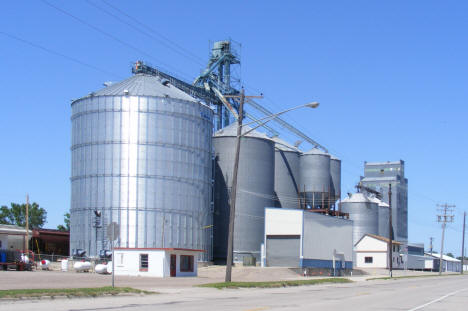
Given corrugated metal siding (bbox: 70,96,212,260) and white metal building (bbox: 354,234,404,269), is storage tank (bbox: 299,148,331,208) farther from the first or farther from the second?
corrugated metal siding (bbox: 70,96,212,260)

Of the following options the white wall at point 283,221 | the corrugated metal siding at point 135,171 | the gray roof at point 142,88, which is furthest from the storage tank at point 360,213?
the gray roof at point 142,88

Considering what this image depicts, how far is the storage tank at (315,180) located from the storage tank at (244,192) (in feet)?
38.3

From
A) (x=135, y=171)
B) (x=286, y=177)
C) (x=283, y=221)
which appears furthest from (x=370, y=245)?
(x=135, y=171)

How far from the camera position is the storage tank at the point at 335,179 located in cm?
9644

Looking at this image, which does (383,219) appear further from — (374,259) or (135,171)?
(135,171)

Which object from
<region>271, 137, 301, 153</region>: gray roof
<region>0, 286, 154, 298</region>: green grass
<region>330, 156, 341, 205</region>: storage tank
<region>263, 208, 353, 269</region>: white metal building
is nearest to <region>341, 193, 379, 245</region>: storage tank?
<region>330, 156, 341, 205</region>: storage tank

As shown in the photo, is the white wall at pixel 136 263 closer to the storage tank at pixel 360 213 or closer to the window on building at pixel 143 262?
the window on building at pixel 143 262

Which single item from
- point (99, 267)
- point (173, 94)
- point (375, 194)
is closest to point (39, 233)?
point (173, 94)

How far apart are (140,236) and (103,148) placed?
32.7ft

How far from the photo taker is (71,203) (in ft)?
222

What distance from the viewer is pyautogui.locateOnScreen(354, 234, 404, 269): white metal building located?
106m

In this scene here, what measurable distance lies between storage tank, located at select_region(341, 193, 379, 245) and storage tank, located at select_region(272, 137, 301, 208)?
2113 centimetres

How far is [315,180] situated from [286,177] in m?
4.61

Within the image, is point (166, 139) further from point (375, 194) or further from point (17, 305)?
point (375, 194)
